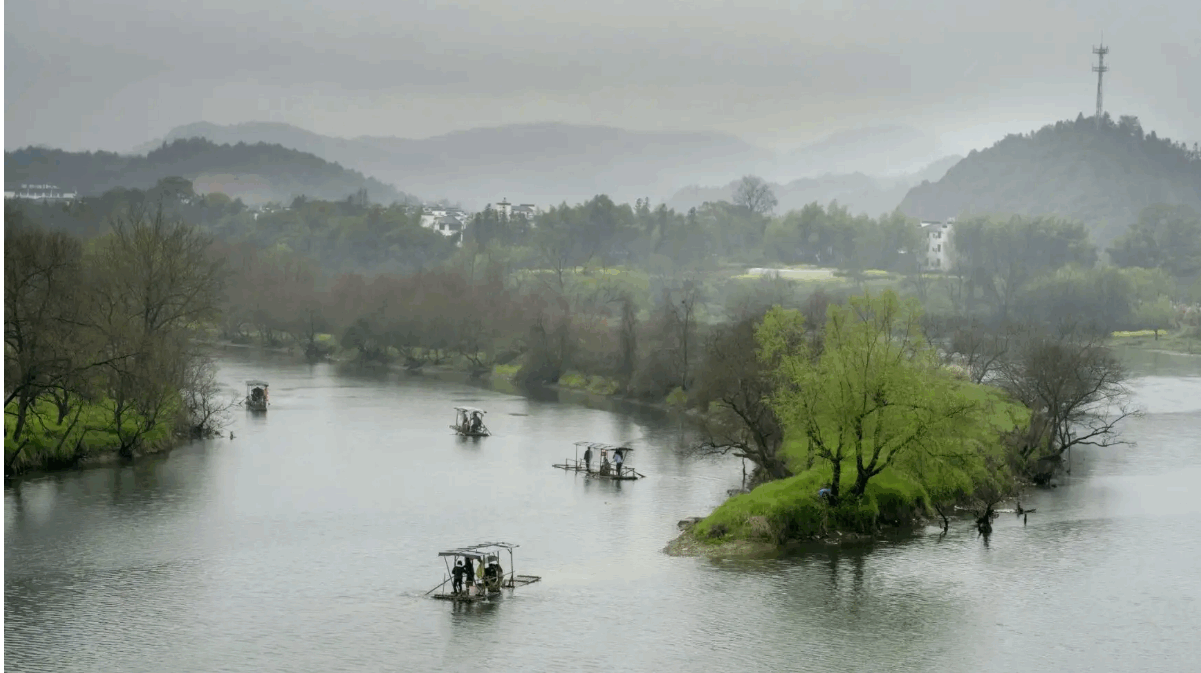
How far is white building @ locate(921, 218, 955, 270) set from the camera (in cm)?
18525

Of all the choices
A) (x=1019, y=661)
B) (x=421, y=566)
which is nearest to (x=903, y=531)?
(x=1019, y=661)

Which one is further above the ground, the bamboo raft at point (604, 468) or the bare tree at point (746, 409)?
the bare tree at point (746, 409)

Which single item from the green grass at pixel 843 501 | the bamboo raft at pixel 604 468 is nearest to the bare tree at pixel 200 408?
the bamboo raft at pixel 604 468

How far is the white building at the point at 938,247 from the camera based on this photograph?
185250 millimetres

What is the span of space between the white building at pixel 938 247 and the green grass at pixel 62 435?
14018cm

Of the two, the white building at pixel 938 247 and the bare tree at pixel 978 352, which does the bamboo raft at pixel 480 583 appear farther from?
the white building at pixel 938 247

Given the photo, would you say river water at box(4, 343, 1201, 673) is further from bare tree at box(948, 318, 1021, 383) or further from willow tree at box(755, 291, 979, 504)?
bare tree at box(948, 318, 1021, 383)

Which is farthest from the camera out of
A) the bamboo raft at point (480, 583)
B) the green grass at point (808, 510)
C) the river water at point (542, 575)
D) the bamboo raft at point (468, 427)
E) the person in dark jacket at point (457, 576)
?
the bamboo raft at point (468, 427)

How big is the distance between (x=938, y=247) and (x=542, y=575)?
532ft

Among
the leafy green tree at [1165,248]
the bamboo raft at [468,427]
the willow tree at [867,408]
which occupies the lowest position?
the bamboo raft at [468,427]

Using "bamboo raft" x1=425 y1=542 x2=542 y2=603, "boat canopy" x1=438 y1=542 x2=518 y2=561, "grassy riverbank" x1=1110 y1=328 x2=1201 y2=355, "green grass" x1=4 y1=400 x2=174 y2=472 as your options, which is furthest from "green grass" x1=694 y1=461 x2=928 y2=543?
"grassy riverbank" x1=1110 y1=328 x2=1201 y2=355

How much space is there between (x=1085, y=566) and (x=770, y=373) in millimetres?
13609

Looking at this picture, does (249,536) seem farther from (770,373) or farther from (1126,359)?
(1126,359)

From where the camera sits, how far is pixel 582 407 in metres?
78.5
